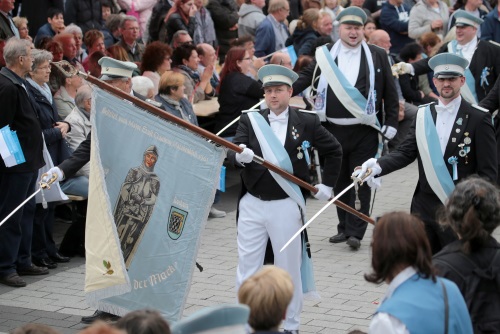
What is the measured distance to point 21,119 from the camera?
9.32m

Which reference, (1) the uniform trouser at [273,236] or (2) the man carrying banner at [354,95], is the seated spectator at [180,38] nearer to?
(2) the man carrying banner at [354,95]

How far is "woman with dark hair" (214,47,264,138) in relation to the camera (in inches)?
485

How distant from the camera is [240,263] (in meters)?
7.83

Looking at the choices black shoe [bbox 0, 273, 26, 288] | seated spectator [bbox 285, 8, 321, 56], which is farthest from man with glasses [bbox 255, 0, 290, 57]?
black shoe [bbox 0, 273, 26, 288]

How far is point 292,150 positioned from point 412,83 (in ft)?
24.9

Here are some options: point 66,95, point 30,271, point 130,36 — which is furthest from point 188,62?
point 30,271

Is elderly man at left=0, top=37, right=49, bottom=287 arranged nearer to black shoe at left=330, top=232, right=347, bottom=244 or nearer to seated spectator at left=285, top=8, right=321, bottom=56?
black shoe at left=330, top=232, right=347, bottom=244

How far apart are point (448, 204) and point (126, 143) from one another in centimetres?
318

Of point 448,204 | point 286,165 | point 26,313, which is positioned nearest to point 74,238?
point 26,313

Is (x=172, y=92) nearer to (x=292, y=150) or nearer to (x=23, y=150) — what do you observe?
(x=23, y=150)

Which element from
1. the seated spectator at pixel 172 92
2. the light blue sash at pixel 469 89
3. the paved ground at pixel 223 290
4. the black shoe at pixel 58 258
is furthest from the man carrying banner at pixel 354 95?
the black shoe at pixel 58 258

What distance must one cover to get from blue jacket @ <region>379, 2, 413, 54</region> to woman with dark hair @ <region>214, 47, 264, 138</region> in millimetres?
5733

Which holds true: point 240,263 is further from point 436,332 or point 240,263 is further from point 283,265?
point 436,332

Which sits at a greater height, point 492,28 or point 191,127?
point 492,28
